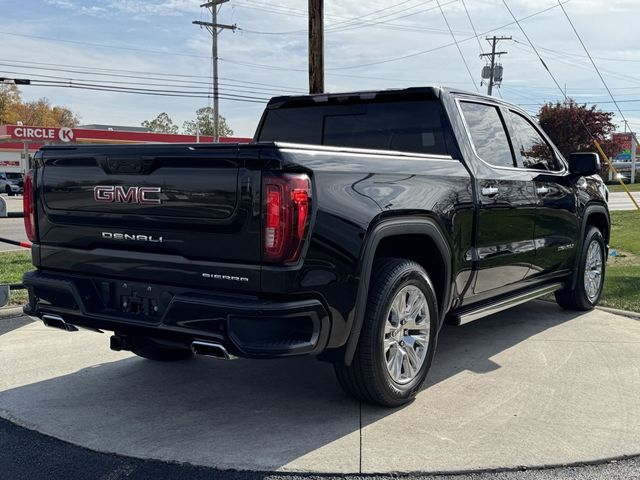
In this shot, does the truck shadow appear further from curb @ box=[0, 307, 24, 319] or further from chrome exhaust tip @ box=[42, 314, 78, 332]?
curb @ box=[0, 307, 24, 319]

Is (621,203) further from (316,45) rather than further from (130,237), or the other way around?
(130,237)

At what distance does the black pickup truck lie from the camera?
332 cm

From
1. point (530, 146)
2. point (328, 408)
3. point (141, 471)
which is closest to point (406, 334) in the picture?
point (328, 408)

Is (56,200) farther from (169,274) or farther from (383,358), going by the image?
(383,358)

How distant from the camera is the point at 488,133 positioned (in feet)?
17.4

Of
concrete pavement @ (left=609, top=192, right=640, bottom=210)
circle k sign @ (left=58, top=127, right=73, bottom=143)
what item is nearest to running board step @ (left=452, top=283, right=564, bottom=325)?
concrete pavement @ (left=609, top=192, right=640, bottom=210)

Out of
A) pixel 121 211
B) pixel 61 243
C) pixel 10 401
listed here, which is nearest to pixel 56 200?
pixel 61 243

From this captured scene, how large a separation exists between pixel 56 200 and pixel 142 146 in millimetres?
752

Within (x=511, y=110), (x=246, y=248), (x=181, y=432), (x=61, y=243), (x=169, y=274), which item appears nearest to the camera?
(x=246, y=248)

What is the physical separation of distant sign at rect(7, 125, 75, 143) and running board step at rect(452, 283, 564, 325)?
Result: 4621 centimetres

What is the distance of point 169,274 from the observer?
11.7ft

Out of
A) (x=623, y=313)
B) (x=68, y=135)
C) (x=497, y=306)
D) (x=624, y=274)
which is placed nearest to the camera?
(x=497, y=306)

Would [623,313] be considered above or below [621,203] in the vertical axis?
above

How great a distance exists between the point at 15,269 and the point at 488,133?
6603 millimetres
